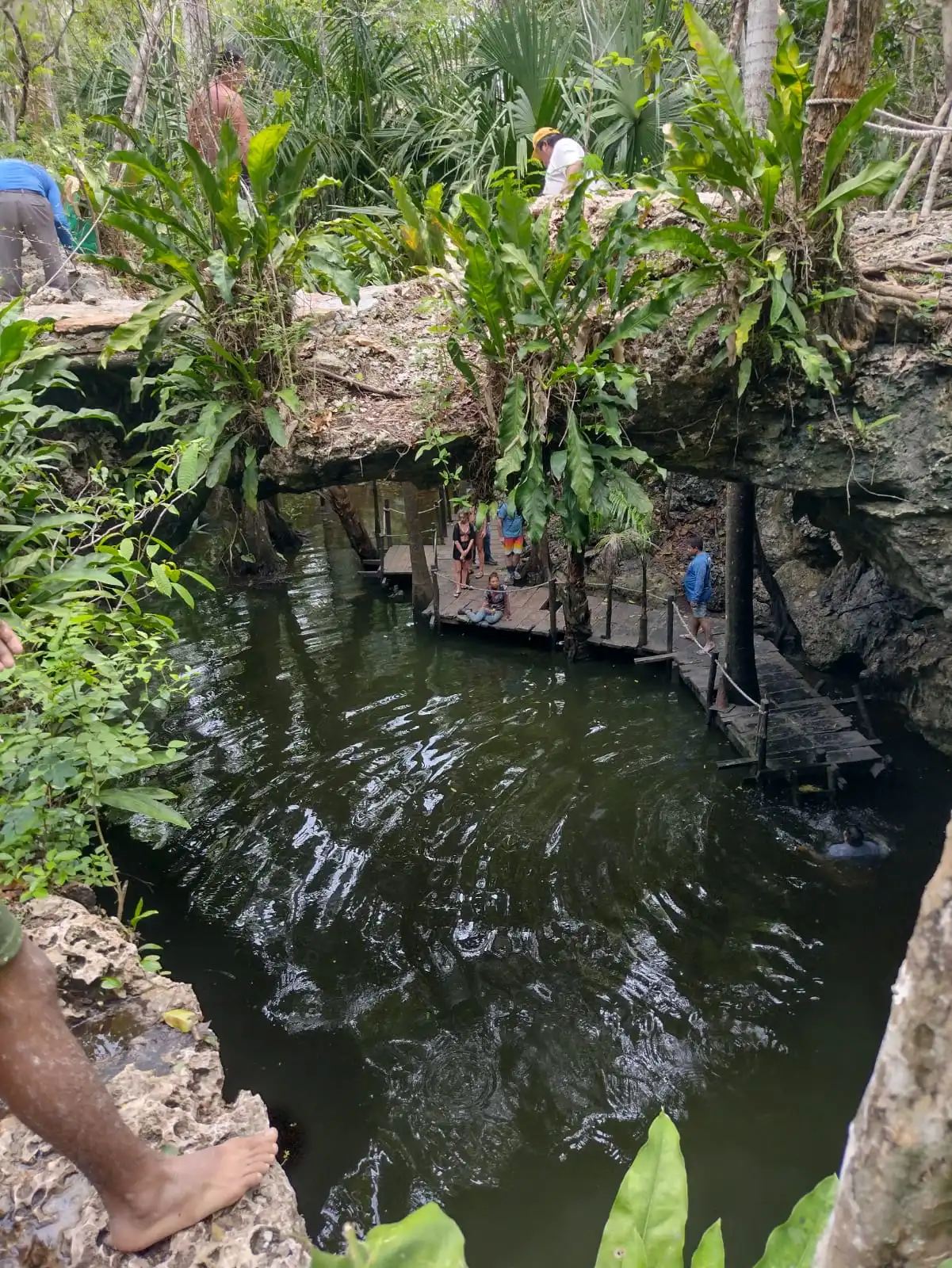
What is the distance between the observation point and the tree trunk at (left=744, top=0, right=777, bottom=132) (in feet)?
21.1

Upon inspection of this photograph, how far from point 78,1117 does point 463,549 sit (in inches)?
451

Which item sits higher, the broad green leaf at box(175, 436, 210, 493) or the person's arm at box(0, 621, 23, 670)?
the broad green leaf at box(175, 436, 210, 493)

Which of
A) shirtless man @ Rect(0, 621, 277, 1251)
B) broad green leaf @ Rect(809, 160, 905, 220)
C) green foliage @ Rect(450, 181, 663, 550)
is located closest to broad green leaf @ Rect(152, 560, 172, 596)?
shirtless man @ Rect(0, 621, 277, 1251)

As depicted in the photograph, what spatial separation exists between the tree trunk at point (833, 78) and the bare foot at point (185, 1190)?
19.2ft

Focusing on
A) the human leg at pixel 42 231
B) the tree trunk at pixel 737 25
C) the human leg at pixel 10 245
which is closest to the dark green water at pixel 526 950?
the human leg at pixel 10 245

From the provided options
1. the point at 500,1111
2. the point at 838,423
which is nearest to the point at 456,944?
the point at 500,1111

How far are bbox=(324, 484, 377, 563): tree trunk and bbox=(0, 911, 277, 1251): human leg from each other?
1190 cm

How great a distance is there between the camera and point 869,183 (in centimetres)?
480

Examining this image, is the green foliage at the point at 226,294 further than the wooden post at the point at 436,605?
No

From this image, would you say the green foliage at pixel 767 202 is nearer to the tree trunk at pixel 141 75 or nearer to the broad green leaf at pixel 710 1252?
the tree trunk at pixel 141 75

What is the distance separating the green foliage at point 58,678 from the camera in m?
3.57

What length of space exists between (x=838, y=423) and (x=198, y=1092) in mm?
5874

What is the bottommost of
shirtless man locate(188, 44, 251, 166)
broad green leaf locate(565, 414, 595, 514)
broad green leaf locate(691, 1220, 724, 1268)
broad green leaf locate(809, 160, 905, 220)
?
broad green leaf locate(691, 1220, 724, 1268)

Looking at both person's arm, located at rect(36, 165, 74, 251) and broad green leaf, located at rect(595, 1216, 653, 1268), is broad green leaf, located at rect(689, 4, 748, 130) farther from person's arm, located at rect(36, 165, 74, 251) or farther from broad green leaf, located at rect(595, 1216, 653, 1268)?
broad green leaf, located at rect(595, 1216, 653, 1268)
